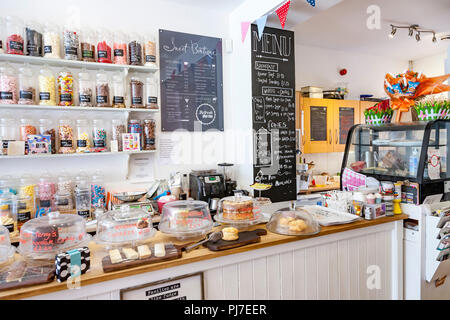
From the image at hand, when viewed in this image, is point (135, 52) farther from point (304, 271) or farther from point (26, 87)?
point (304, 271)

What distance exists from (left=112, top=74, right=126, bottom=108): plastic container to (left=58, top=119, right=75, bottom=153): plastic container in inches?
16.4

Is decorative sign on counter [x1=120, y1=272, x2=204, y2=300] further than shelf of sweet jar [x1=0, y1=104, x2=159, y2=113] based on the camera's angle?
No

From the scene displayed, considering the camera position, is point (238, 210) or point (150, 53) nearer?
point (238, 210)

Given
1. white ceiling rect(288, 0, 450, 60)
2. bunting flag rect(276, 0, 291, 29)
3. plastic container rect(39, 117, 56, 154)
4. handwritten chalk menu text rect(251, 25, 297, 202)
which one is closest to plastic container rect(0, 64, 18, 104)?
plastic container rect(39, 117, 56, 154)

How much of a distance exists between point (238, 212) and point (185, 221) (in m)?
0.31

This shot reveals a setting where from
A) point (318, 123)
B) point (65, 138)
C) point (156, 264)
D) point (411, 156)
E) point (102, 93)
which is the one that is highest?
point (102, 93)

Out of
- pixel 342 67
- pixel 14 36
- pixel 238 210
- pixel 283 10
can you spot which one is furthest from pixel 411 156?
pixel 342 67

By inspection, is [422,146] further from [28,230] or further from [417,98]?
[28,230]

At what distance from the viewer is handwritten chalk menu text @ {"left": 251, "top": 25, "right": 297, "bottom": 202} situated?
312 centimetres

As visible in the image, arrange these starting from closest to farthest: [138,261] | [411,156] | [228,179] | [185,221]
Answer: [138,261]
[185,221]
[411,156]
[228,179]

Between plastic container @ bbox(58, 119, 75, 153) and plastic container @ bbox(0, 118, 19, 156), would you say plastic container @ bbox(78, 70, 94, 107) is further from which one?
plastic container @ bbox(0, 118, 19, 156)

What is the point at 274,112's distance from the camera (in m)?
3.21

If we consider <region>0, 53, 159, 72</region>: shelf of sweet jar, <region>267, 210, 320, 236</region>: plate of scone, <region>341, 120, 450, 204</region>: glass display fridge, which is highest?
<region>0, 53, 159, 72</region>: shelf of sweet jar
